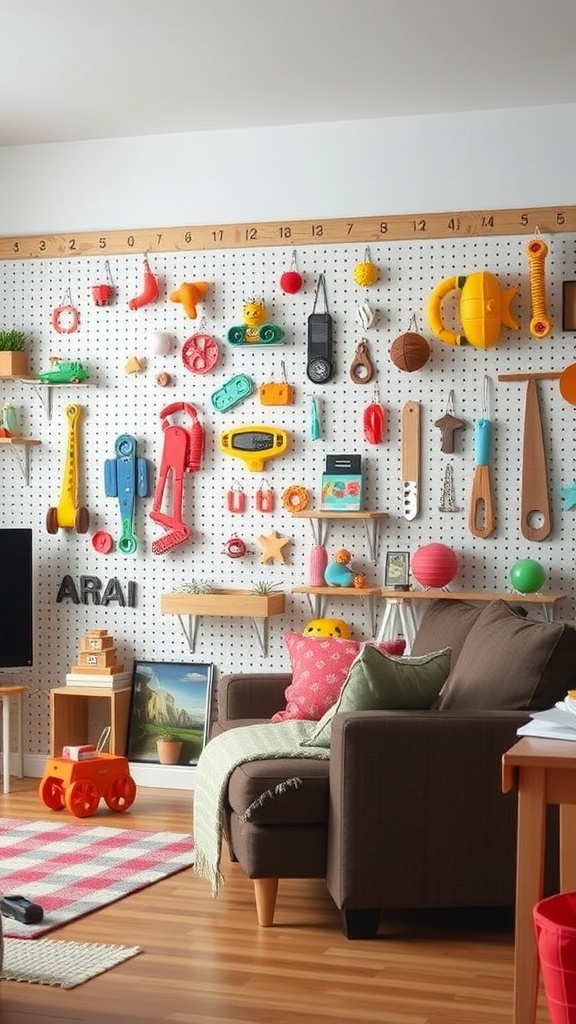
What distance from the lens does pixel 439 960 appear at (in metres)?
3.79

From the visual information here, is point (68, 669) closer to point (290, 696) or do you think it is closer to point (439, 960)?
point (290, 696)

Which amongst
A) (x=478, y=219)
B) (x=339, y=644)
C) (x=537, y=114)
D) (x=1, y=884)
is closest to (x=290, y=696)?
(x=339, y=644)

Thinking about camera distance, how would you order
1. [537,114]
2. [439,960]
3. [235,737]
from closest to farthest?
[439,960] < [235,737] < [537,114]

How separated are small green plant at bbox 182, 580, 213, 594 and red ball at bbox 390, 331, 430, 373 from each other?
1282mm

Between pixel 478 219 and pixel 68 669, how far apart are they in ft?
8.98

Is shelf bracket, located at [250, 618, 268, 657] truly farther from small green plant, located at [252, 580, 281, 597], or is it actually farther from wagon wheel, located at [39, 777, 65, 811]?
wagon wheel, located at [39, 777, 65, 811]

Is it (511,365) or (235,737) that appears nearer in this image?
(235,737)

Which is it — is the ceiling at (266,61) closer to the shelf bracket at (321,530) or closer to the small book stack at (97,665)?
the shelf bracket at (321,530)

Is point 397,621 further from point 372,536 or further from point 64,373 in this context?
point 64,373

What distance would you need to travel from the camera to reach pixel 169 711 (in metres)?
6.20

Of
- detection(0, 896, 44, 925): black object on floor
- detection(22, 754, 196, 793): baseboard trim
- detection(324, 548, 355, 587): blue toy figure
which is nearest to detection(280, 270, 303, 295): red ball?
detection(324, 548, 355, 587): blue toy figure

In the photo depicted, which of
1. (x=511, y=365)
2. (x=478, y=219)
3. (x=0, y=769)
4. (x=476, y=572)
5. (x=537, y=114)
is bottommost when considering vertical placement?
(x=0, y=769)

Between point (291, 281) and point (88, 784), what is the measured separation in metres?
2.26

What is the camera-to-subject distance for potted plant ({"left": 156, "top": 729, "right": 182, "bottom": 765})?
612 centimetres
